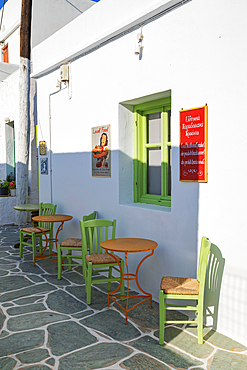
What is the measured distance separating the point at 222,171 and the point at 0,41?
36.7 ft

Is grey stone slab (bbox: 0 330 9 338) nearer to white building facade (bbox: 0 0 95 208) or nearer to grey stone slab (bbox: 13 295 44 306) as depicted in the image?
grey stone slab (bbox: 13 295 44 306)

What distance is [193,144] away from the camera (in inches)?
140

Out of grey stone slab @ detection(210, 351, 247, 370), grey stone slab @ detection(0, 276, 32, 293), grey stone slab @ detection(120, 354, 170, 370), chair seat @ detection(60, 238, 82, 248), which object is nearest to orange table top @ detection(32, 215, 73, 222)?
chair seat @ detection(60, 238, 82, 248)

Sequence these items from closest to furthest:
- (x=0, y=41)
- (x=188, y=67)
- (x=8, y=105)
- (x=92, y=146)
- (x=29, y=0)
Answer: (x=188, y=67)
(x=92, y=146)
(x=29, y=0)
(x=8, y=105)
(x=0, y=41)

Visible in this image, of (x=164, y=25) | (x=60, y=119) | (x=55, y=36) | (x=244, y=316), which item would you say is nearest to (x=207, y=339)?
(x=244, y=316)

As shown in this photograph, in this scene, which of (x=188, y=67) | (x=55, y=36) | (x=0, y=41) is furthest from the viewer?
(x=0, y=41)

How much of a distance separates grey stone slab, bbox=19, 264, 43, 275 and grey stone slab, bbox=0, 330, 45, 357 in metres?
1.95

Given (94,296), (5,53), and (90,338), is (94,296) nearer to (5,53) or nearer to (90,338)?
(90,338)

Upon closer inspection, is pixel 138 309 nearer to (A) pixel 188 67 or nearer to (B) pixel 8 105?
(A) pixel 188 67

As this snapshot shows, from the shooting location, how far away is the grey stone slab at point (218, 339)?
3039mm

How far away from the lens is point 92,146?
17.6 ft

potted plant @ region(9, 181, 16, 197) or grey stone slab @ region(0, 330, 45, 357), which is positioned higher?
potted plant @ region(9, 181, 16, 197)

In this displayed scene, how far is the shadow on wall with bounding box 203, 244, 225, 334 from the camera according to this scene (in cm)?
331

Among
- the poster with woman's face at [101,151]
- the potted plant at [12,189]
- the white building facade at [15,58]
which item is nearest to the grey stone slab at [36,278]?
the poster with woman's face at [101,151]
